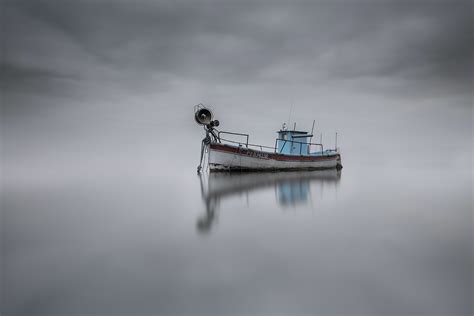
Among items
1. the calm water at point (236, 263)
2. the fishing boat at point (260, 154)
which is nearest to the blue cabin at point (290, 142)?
the fishing boat at point (260, 154)

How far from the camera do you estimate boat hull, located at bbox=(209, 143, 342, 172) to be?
23172 millimetres

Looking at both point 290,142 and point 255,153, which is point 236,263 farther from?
point 290,142

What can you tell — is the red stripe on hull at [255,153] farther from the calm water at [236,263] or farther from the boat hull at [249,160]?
the calm water at [236,263]

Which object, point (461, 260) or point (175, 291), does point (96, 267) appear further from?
point (461, 260)

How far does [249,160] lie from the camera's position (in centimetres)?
2456

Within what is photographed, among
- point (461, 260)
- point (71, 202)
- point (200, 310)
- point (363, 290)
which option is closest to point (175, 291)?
point (200, 310)

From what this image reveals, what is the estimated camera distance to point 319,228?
6.29m

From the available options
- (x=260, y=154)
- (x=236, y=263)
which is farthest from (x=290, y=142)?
(x=236, y=263)

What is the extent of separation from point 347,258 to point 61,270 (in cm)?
386

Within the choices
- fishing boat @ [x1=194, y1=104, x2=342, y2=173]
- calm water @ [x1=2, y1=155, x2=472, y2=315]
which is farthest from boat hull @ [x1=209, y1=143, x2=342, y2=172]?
calm water @ [x1=2, y1=155, x2=472, y2=315]

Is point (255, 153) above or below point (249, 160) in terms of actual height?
above

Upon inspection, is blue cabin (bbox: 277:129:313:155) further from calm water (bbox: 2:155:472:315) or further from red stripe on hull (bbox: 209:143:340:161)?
calm water (bbox: 2:155:472:315)

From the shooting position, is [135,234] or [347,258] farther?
[135,234]

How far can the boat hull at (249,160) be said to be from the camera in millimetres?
23172
